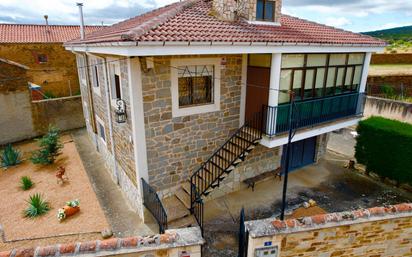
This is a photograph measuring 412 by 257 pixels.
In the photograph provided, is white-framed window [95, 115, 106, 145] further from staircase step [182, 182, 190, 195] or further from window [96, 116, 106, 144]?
staircase step [182, 182, 190, 195]

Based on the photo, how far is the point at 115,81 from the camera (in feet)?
29.1

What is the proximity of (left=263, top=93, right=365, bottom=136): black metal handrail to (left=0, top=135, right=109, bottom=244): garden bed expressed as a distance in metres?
6.31

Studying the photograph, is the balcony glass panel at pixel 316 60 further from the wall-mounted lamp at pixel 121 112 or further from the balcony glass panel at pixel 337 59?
the wall-mounted lamp at pixel 121 112

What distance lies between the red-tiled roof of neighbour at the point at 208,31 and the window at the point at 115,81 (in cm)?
94

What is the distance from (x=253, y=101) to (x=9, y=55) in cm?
2151

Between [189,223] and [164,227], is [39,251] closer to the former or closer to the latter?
[164,227]

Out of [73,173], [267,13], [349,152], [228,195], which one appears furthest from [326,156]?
[73,173]

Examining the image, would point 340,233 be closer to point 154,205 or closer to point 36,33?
point 154,205

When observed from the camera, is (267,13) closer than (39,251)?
No

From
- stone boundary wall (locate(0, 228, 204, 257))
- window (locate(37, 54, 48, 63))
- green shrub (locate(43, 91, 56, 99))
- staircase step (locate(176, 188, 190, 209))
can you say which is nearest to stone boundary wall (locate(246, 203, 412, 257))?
stone boundary wall (locate(0, 228, 204, 257))

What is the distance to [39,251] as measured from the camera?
400cm

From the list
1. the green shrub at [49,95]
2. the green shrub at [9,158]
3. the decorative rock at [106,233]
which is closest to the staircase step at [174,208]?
the decorative rock at [106,233]

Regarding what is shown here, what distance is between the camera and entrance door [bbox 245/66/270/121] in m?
8.46

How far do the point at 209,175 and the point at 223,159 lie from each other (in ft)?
2.36
